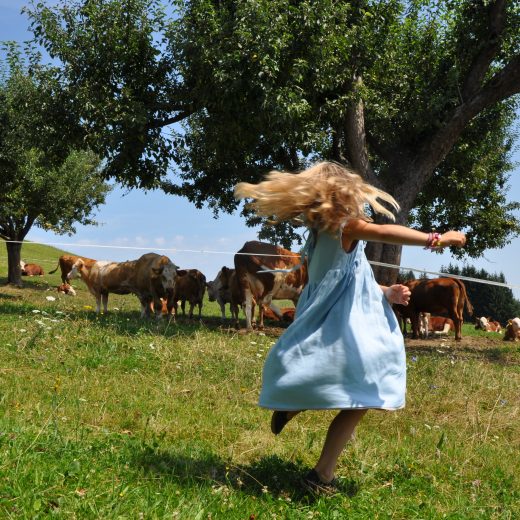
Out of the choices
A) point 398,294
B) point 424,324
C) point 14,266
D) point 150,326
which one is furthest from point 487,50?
point 14,266

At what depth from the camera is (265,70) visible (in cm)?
1393

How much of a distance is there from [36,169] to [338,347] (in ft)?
89.2

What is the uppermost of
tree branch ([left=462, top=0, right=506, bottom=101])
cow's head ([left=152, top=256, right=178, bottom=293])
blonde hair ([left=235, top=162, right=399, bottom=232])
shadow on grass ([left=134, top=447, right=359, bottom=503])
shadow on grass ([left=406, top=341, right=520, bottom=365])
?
tree branch ([left=462, top=0, right=506, bottom=101])

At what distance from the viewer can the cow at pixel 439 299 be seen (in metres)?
19.7

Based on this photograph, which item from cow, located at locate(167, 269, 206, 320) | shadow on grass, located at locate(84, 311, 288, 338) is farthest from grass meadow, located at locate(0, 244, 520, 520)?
cow, located at locate(167, 269, 206, 320)

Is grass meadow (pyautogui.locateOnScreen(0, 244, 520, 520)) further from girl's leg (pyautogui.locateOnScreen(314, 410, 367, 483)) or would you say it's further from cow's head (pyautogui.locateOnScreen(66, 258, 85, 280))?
cow's head (pyautogui.locateOnScreen(66, 258, 85, 280))

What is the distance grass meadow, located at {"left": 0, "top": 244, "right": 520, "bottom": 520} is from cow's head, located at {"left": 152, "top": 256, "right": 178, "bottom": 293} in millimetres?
7492

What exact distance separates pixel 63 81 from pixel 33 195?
14.7m

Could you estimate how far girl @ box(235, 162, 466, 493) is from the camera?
418 cm

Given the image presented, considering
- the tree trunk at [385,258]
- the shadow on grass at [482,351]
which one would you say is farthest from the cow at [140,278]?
the shadow on grass at [482,351]

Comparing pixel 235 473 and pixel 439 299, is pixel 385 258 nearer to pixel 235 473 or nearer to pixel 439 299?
pixel 439 299

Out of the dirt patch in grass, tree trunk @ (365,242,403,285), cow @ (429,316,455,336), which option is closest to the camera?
the dirt patch in grass

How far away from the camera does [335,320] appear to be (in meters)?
4.30

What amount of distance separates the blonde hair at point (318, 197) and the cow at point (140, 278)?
1177 centimetres
